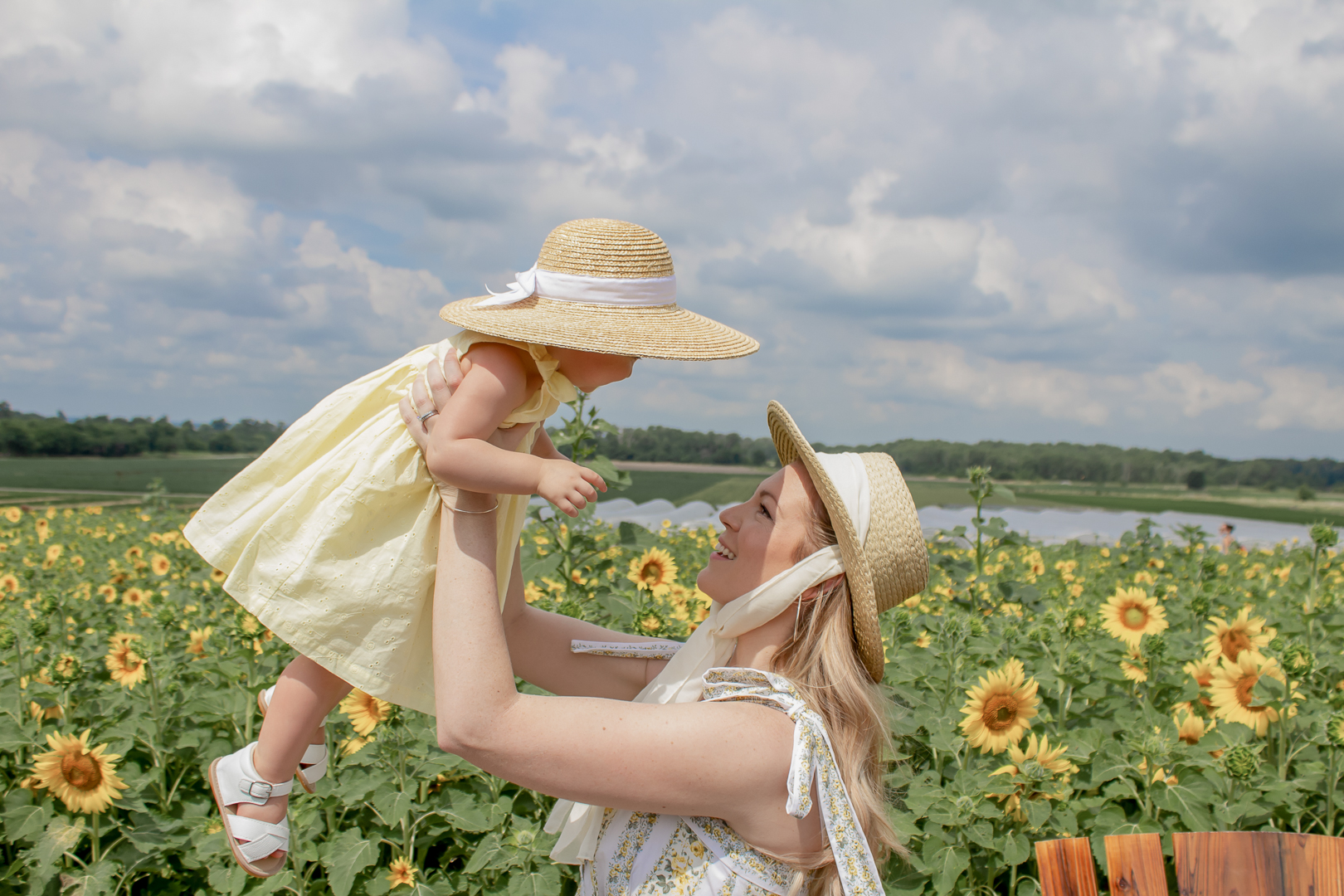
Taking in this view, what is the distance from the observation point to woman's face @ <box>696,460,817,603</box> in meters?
1.76

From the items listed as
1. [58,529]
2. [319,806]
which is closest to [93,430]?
[58,529]

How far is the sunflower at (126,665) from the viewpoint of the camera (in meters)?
3.27

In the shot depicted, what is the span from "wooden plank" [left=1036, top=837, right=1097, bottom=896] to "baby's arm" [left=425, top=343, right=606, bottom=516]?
3.23ft

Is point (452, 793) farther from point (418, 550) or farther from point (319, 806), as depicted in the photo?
point (418, 550)

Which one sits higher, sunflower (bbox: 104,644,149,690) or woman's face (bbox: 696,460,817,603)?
woman's face (bbox: 696,460,817,603)

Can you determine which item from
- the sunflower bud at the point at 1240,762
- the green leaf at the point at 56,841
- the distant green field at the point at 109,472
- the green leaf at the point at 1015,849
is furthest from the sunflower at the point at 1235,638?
the distant green field at the point at 109,472

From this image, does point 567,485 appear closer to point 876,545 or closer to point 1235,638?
point 876,545

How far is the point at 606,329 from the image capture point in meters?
1.75

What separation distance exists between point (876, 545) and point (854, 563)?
0.27 ft

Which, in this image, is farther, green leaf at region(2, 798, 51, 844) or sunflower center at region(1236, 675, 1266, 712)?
sunflower center at region(1236, 675, 1266, 712)

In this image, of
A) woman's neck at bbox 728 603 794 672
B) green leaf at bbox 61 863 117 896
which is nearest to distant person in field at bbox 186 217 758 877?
woman's neck at bbox 728 603 794 672

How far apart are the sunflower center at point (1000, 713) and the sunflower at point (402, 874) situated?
1706 millimetres

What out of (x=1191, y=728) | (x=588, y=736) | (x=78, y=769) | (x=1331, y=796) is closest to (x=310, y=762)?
(x=588, y=736)

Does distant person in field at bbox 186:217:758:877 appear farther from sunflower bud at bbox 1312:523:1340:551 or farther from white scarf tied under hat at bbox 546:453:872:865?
sunflower bud at bbox 1312:523:1340:551
